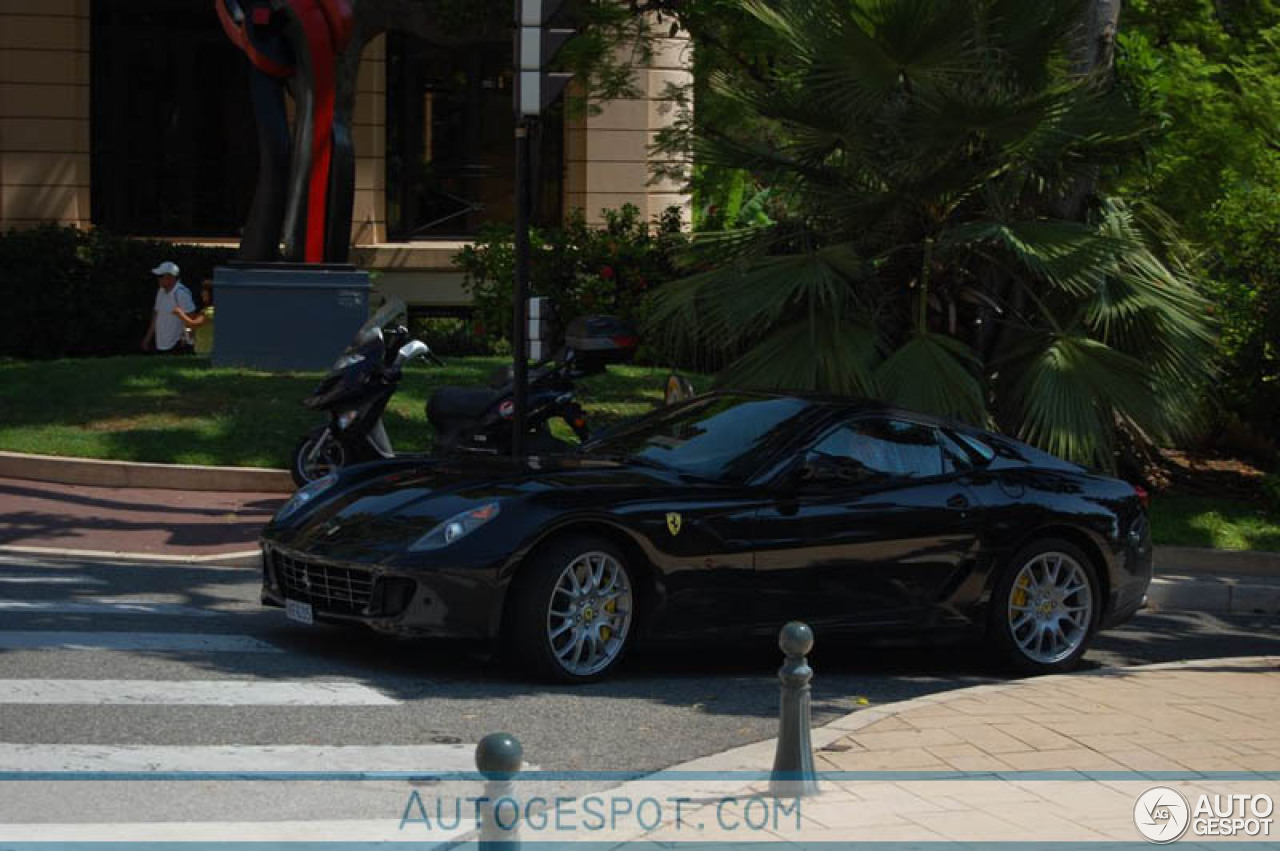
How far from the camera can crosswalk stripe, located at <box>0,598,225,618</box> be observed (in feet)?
32.0

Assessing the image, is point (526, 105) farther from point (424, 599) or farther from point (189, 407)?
point (189, 407)

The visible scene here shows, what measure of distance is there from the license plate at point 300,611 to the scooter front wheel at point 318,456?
512cm

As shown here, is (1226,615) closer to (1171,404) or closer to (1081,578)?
(1171,404)

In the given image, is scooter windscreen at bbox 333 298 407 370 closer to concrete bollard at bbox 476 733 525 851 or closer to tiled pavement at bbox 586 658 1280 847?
tiled pavement at bbox 586 658 1280 847

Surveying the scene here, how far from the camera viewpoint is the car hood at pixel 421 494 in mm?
8297

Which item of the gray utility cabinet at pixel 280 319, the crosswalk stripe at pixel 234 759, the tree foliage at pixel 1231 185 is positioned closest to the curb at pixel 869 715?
the crosswalk stripe at pixel 234 759

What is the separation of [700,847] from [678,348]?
772 cm

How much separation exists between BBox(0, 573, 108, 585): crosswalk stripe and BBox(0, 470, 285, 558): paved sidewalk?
109 centimetres

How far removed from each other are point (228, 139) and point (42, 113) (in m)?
3.06

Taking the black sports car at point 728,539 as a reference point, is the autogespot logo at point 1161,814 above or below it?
below

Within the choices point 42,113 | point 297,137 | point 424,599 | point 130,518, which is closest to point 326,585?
point 424,599

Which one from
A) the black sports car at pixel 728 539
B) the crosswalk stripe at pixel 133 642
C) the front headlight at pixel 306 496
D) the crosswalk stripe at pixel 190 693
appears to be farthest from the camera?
the front headlight at pixel 306 496

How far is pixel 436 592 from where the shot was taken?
807 cm

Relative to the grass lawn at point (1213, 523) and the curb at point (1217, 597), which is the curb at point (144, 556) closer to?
the curb at point (1217, 597)
